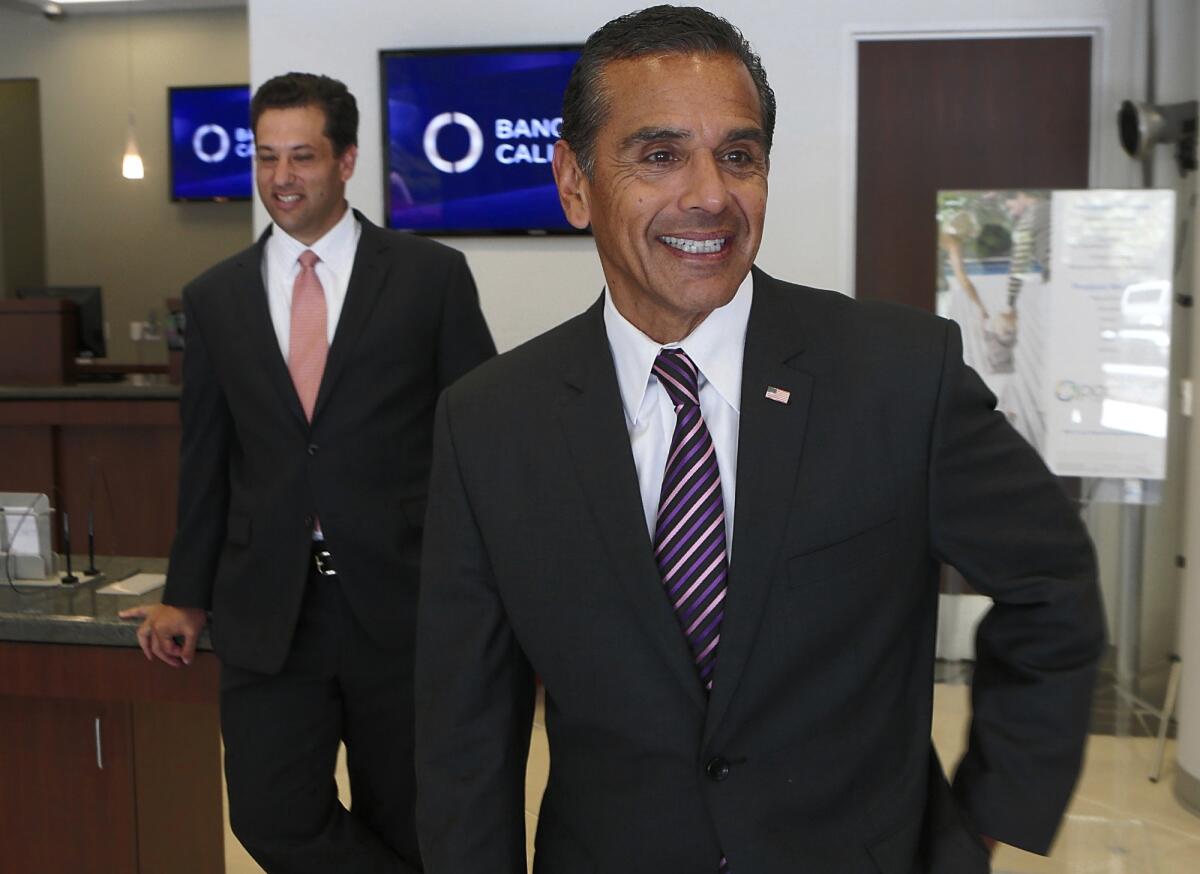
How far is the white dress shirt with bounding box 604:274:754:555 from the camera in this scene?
134 cm

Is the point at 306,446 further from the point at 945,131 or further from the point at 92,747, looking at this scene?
the point at 945,131

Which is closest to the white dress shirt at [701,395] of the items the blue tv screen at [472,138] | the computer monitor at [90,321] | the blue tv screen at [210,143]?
the blue tv screen at [472,138]

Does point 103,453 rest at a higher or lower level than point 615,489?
lower

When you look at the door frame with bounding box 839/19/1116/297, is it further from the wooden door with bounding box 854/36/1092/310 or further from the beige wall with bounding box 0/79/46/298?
the beige wall with bounding box 0/79/46/298

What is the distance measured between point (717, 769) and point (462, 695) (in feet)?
0.98

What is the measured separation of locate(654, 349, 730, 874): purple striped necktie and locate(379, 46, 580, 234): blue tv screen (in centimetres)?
366

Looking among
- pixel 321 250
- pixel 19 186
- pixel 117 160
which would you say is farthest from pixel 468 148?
pixel 19 186

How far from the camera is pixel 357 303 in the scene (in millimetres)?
2410

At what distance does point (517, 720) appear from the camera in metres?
1.44

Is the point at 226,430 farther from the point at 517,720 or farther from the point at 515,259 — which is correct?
the point at 515,259

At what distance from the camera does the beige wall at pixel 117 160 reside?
9.61m

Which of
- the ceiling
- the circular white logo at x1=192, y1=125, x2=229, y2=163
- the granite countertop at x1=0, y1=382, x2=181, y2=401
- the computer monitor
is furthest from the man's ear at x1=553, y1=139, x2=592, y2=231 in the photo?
the ceiling

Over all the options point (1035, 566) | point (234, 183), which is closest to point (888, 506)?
point (1035, 566)

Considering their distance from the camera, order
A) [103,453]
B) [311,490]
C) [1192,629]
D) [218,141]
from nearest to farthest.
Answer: [311,490] → [1192,629] → [103,453] → [218,141]
